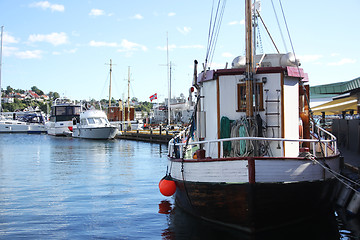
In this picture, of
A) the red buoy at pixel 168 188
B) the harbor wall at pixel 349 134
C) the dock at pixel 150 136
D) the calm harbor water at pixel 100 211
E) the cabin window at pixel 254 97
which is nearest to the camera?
the calm harbor water at pixel 100 211

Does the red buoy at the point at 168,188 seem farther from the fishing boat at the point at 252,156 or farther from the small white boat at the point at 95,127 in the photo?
the small white boat at the point at 95,127

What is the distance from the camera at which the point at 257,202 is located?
9891mm

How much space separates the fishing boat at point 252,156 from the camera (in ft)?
32.8

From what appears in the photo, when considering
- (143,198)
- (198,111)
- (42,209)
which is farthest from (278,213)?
(42,209)

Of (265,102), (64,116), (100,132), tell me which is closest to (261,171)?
(265,102)

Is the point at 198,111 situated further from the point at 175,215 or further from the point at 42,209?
the point at 42,209

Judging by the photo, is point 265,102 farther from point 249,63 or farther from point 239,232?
point 239,232

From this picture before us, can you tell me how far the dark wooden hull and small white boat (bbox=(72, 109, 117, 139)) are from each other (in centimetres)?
4619

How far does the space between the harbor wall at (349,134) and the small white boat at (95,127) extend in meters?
35.3

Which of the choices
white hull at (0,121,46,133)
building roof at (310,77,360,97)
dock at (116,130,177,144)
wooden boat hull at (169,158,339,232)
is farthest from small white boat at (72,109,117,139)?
wooden boat hull at (169,158,339,232)

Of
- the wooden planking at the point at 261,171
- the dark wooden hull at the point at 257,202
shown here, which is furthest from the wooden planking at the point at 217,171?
the dark wooden hull at the point at 257,202

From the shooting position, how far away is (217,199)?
10508mm

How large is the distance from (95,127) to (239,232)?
48184 millimetres

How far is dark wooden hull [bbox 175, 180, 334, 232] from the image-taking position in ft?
32.6
